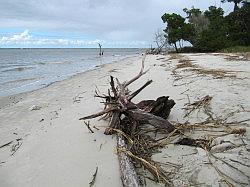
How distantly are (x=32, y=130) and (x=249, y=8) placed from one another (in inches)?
1381

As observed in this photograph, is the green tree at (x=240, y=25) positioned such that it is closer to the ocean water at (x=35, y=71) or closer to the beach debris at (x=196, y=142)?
the ocean water at (x=35, y=71)

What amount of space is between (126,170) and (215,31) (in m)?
38.6

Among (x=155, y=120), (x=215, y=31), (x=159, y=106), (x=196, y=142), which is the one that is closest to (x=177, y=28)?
(x=215, y=31)

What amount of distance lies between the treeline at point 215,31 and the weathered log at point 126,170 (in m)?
35.7

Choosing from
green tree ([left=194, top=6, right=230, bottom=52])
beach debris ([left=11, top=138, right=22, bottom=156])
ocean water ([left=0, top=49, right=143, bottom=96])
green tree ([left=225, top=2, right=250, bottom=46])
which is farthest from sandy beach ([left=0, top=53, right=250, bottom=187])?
green tree ([left=194, top=6, right=230, bottom=52])

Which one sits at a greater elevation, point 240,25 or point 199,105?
point 240,25

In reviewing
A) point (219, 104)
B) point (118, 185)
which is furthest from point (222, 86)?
point (118, 185)

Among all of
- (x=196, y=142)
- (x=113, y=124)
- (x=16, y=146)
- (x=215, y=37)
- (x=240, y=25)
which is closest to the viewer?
(x=196, y=142)

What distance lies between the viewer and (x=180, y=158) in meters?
3.87

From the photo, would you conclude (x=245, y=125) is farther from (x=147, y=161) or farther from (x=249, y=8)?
(x=249, y=8)

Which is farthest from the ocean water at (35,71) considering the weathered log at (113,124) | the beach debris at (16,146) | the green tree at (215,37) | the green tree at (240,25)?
the green tree at (240,25)

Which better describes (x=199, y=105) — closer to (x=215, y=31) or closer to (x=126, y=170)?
(x=126, y=170)

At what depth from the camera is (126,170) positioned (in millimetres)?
3432

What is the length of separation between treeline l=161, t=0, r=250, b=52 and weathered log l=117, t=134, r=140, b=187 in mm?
35718
